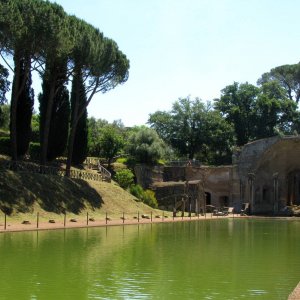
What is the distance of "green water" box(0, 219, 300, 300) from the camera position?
11.2m

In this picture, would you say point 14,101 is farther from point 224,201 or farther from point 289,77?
point 289,77

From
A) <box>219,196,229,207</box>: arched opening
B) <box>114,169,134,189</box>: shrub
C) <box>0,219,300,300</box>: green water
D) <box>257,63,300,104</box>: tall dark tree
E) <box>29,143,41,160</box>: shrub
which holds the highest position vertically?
<box>257,63,300,104</box>: tall dark tree

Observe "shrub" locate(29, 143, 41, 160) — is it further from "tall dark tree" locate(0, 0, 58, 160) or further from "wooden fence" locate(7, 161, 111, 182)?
"tall dark tree" locate(0, 0, 58, 160)

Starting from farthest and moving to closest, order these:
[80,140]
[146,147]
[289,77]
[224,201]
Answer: [289,77], [224,201], [146,147], [80,140]

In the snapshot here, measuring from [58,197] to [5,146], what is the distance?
424 inches

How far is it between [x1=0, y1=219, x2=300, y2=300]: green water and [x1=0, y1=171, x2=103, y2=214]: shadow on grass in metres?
9.03

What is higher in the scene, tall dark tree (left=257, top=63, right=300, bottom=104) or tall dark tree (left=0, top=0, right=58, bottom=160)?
tall dark tree (left=257, top=63, right=300, bottom=104)

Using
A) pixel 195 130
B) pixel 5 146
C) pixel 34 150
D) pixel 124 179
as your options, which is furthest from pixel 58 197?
pixel 195 130

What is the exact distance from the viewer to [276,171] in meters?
63.6

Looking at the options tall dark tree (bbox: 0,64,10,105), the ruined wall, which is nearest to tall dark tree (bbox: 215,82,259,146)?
the ruined wall

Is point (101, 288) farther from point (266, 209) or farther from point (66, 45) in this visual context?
point (266, 209)

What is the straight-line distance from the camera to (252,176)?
59688 mm

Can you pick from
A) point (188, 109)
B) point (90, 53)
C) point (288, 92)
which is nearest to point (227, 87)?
point (188, 109)

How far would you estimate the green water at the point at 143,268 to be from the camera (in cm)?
1121
